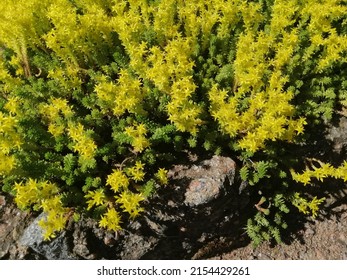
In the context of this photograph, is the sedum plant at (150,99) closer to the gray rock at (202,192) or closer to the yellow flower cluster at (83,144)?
the yellow flower cluster at (83,144)

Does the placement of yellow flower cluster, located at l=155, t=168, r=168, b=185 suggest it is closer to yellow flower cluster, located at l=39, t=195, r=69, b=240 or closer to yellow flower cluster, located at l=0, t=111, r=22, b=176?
yellow flower cluster, located at l=39, t=195, r=69, b=240

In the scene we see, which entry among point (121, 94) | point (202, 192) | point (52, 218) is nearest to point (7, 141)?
point (52, 218)

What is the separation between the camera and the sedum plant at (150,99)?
3594mm

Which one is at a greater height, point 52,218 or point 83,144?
point 83,144

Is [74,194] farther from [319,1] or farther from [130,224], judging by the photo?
[319,1]

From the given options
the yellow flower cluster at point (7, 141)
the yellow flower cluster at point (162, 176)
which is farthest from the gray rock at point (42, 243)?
the yellow flower cluster at point (162, 176)

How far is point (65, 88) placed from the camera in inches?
162

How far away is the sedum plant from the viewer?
359cm

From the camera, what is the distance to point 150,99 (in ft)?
13.2

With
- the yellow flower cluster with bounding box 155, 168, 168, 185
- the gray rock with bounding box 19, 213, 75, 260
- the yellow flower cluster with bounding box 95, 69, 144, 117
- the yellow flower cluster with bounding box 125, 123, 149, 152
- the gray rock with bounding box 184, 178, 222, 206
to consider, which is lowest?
Result: the gray rock with bounding box 19, 213, 75, 260

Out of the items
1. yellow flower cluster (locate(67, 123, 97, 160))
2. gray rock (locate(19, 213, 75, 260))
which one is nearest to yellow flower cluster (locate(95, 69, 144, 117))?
yellow flower cluster (locate(67, 123, 97, 160))

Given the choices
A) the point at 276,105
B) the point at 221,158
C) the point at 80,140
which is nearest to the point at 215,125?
the point at 221,158

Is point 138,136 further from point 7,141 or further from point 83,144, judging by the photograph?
point 7,141

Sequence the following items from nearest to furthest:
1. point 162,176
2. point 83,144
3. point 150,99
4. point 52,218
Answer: point 52,218, point 83,144, point 162,176, point 150,99
